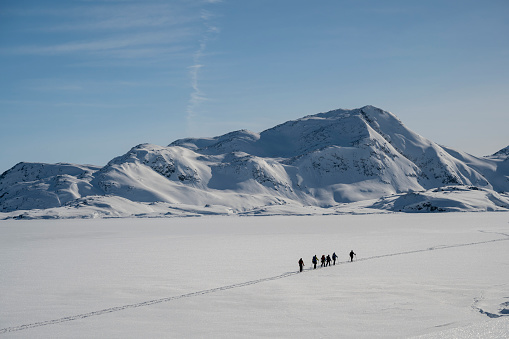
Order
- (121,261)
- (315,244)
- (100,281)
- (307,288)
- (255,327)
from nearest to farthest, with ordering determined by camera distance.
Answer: (255,327) < (307,288) < (100,281) < (121,261) < (315,244)

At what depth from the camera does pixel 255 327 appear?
22547mm

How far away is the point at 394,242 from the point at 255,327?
45674mm

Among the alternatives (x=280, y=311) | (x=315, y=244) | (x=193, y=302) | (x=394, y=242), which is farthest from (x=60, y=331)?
(x=394, y=242)

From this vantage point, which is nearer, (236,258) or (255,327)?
(255,327)

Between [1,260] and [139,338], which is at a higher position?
[1,260]

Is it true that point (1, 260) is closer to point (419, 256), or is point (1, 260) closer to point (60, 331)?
point (60, 331)

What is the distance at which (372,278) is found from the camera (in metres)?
35.3

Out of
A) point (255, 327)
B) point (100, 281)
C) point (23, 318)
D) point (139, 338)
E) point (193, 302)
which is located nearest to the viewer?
Result: point (139, 338)

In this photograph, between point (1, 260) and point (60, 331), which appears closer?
point (60, 331)

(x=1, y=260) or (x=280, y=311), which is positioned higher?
(x=1, y=260)

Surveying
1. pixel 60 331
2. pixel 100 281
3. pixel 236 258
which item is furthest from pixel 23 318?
pixel 236 258

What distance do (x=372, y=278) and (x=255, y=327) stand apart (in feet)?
50.3

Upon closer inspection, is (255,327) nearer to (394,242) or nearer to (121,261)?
(121,261)

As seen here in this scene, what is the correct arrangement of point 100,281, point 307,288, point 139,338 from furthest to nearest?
point 100,281, point 307,288, point 139,338
